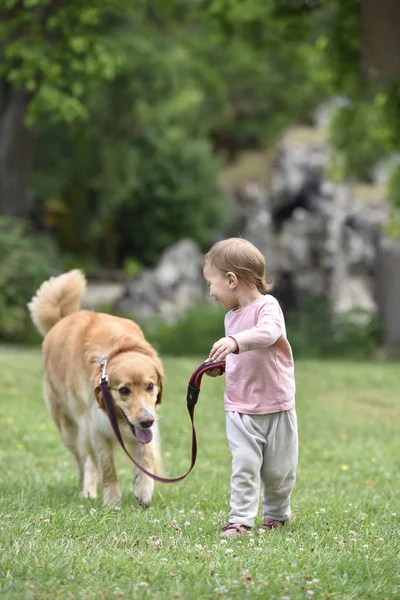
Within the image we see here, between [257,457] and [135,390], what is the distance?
3.21ft

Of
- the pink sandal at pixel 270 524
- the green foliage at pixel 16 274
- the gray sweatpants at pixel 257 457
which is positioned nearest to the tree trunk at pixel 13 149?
the green foliage at pixel 16 274

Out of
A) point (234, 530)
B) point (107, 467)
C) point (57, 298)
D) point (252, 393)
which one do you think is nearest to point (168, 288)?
point (57, 298)

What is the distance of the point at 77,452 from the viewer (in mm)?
6570

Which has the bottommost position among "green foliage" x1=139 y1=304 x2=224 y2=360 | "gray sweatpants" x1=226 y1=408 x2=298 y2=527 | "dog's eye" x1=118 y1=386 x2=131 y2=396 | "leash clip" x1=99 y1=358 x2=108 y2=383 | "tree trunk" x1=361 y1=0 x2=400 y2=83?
"gray sweatpants" x1=226 y1=408 x2=298 y2=527

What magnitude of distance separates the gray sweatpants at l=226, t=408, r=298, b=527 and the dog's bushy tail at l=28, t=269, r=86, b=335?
95.6 inches

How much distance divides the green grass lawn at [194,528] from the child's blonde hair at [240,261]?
140 centimetres

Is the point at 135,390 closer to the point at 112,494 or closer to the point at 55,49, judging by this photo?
the point at 112,494

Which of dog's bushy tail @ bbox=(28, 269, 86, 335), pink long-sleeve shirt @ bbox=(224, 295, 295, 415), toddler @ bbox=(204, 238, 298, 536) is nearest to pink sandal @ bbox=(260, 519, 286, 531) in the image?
toddler @ bbox=(204, 238, 298, 536)

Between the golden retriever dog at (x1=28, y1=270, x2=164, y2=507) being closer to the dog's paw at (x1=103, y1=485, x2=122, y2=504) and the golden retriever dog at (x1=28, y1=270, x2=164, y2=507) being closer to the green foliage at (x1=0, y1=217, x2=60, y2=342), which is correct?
the dog's paw at (x1=103, y1=485, x2=122, y2=504)

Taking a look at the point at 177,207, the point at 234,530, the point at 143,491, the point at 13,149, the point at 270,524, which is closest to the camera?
the point at 234,530

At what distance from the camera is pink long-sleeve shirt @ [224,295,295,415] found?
4.75 meters

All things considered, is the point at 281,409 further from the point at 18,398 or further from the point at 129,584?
the point at 18,398

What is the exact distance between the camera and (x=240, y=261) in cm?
478

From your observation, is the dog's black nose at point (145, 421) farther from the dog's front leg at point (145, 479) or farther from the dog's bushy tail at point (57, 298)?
the dog's bushy tail at point (57, 298)
